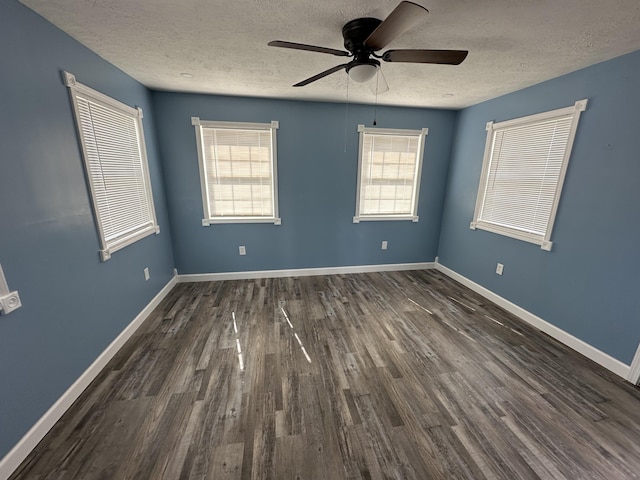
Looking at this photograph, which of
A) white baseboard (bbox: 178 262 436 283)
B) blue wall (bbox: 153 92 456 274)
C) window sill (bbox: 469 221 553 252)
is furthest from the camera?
white baseboard (bbox: 178 262 436 283)

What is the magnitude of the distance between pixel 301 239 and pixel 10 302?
2.85 m

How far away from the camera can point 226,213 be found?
359 centimetres

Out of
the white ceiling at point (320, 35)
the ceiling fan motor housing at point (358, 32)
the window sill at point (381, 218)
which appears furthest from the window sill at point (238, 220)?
the ceiling fan motor housing at point (358, 32)

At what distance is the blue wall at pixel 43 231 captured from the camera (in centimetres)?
134

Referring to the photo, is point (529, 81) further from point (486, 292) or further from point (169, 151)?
point (169, 151)

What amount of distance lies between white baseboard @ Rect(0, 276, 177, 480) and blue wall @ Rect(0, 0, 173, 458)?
0.04 meters

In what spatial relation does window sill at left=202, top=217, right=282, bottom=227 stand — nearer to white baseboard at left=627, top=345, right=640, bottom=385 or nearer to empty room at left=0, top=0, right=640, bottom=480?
empty room at left=0, top=0, right=640, bottom=480

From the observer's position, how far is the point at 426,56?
148 cm

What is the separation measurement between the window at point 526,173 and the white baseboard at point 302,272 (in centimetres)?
121

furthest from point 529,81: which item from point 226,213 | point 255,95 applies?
point 226,213

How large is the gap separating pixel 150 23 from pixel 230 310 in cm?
255

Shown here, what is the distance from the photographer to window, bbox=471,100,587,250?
242 centimetres

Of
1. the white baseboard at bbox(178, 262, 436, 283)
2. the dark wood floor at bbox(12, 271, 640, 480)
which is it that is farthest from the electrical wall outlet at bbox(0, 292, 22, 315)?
the white baseboard at bbox(178, 262, 436, 283)

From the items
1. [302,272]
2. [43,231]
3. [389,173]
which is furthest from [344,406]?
[389,173]
